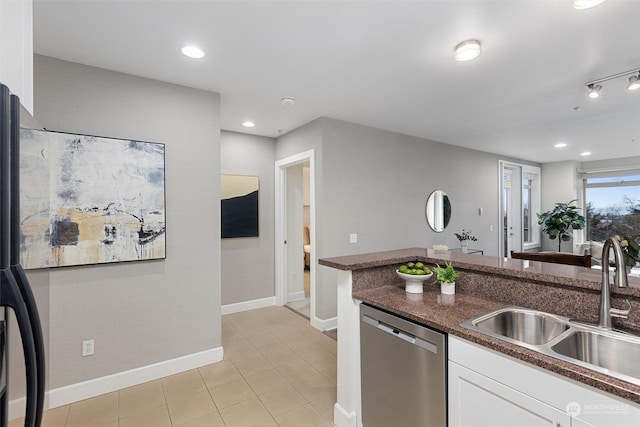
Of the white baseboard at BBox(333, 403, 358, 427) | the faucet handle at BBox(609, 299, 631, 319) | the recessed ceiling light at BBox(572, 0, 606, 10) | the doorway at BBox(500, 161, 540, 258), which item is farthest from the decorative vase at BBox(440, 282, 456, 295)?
the doorway at BBox(500, 161, 540, 258)

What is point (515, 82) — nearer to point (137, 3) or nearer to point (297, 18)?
point (297, 18)

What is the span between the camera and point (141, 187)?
2.48 meters

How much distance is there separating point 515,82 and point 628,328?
226 cm

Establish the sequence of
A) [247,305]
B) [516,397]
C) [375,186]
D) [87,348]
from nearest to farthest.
Result: [516,397] → [87,348] → [375,186] → [247,305]

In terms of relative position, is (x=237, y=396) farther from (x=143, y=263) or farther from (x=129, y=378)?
(x=143, y=263)

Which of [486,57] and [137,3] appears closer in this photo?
[137,3]

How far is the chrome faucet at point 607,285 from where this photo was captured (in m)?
1.31

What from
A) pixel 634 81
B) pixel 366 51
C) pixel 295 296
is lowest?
pixel 295 296

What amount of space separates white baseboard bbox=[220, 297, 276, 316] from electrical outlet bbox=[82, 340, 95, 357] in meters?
1.84

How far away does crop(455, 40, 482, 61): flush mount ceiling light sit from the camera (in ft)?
6.76

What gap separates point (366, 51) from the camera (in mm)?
2195

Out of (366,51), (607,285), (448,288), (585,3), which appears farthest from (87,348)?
(585,3)

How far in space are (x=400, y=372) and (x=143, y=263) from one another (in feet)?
7.16

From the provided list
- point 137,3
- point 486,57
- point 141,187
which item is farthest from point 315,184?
point 137,3
